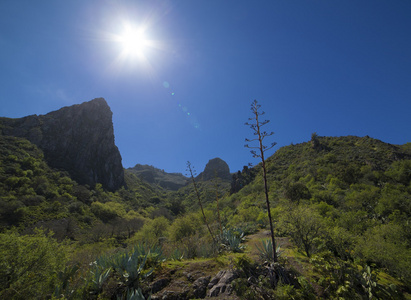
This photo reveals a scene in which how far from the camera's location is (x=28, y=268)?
6.06 meters

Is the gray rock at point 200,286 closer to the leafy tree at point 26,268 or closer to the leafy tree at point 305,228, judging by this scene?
the leafy tree at point 26,268

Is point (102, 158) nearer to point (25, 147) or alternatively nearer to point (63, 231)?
point (25, 147)

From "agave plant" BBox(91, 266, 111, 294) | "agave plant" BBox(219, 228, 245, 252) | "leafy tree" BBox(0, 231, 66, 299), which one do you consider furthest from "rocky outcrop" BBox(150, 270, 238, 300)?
"agave plant" BBox(219, 228, 245, 252)

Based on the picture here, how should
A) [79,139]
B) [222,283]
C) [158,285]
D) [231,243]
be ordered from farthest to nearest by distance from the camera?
[79,139]
[231,243]
[158,285]
[222,283]

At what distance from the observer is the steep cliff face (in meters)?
70.5

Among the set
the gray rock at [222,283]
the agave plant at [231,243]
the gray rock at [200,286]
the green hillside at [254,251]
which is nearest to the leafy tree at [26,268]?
the green hillside at [254,251]

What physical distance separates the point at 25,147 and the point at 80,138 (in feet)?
69.3

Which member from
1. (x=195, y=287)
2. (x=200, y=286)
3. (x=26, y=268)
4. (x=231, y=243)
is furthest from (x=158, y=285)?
(x=231, y=243)

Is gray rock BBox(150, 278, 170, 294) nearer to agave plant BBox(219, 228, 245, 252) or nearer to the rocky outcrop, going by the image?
the rocky outcrop

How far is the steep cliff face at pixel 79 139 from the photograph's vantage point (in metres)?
70.5

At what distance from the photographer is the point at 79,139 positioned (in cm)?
8206

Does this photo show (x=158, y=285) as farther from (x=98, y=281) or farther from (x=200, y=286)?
(x=98, y=281)

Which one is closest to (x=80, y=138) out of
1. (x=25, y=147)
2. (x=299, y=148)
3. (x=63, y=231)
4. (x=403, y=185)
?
(x=25, y=147)

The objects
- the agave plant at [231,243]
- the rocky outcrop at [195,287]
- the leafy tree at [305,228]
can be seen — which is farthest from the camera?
the agave plant at [231,243]
